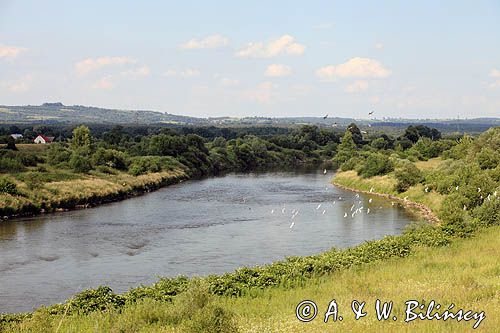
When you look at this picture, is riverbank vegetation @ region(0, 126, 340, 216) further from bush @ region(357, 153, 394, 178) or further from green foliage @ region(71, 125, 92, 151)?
bush @ region(357, 153, 394, 178)

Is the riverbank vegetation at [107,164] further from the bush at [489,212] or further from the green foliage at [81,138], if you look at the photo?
the bush at [489,212]

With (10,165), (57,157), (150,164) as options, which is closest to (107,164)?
(150,164)

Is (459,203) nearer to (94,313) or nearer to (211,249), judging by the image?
(211,249)

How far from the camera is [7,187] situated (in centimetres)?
4656

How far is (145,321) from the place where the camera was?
14.6 metres

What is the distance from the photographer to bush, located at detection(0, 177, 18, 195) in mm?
46281

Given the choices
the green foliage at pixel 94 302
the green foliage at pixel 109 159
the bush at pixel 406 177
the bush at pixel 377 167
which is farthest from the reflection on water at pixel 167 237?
the green foliage at pixel 109 159

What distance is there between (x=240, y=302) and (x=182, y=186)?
57.2 metres

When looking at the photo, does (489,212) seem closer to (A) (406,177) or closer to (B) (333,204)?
(B) (333,204)

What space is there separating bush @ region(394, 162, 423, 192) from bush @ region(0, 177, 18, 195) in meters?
36.8

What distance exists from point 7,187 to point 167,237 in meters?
17.2

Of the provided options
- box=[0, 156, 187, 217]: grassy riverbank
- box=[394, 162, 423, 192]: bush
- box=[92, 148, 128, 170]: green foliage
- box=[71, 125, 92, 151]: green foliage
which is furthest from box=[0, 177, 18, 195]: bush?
box=[394, 162, 423, 192]: bush

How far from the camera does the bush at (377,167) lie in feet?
230

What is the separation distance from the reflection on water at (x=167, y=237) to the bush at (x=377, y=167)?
10.2 metres
